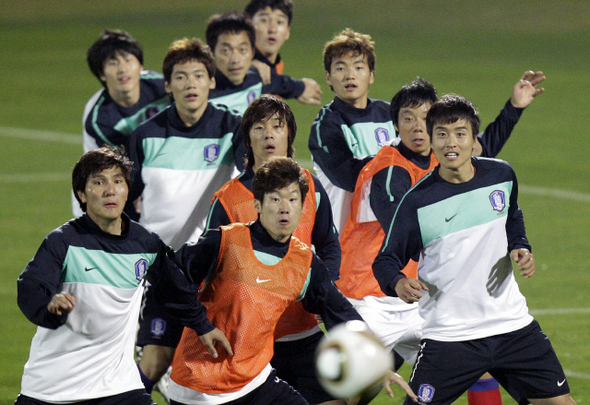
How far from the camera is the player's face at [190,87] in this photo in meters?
7.04

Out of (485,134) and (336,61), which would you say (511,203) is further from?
(336,61)

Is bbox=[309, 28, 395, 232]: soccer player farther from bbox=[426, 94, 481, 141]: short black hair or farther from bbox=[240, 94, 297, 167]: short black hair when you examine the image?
bbox=[426, 94, 481, 141]: short black hair

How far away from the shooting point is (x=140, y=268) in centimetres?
533

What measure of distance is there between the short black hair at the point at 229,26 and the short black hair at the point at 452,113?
3.06 m

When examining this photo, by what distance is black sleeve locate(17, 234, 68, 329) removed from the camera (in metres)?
4.91

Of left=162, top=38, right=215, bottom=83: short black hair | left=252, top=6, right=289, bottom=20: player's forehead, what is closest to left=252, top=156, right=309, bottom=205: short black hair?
left=162, top=38, right=215, bottom=83: short black hair

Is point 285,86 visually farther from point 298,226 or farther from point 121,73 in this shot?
point 298,226

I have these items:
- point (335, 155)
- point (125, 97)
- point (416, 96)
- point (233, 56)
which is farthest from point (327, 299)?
point (233, 56)

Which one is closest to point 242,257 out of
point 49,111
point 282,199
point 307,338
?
point 282,199

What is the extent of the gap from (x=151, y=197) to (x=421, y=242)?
2.12 metres

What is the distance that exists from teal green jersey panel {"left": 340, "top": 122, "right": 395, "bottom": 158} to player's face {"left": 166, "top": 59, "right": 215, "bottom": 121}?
95 cm

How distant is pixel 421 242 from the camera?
563 cm

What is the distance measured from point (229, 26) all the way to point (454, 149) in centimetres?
335

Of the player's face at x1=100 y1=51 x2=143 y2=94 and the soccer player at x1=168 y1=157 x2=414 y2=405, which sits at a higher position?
the player's face at x1=100 y1=51 x2=143 y2=94
